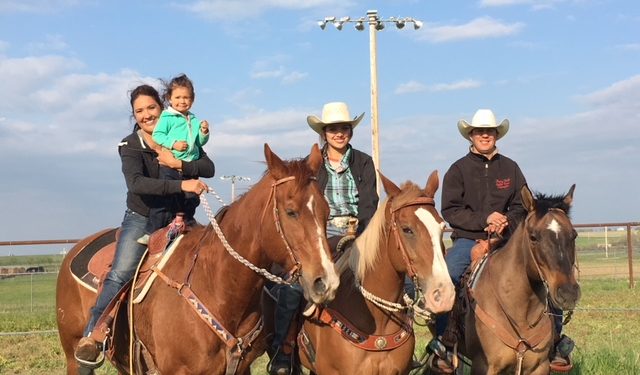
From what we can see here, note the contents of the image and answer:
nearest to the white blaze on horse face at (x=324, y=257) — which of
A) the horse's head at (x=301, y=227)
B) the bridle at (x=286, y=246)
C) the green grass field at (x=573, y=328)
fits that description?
the horse's head at (x=301, y=227)

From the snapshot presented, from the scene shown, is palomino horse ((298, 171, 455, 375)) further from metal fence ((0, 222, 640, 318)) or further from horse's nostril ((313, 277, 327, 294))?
metal fence ((0, 222, 640, 318))

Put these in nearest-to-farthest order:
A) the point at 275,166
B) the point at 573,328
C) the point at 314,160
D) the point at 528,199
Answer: the point at 275,166, the point at 314,160, the point at 528,199, the point at 573,328

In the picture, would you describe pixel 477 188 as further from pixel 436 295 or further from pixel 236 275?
pixel 236 275

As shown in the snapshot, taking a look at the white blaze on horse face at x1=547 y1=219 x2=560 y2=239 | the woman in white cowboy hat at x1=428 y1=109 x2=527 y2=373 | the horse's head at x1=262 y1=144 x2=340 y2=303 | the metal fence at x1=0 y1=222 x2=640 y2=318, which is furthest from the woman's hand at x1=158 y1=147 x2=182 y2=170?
the metal fence at x1=0 y1=222 x2=640 y2=318

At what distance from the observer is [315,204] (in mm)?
4246

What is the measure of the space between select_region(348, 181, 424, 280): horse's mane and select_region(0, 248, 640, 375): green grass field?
12.8 feet

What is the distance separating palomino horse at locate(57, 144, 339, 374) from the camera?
4199mm

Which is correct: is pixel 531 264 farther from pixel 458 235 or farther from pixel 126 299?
pixel 126 299

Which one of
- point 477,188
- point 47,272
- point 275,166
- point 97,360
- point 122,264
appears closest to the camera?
Result: point 275,166

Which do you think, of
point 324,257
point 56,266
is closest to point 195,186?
point 324,257

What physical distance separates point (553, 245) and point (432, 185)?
1.13 metres

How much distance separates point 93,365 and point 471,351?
3193mm

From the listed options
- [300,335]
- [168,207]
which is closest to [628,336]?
[300,335]

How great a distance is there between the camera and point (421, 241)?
15.3 feet
